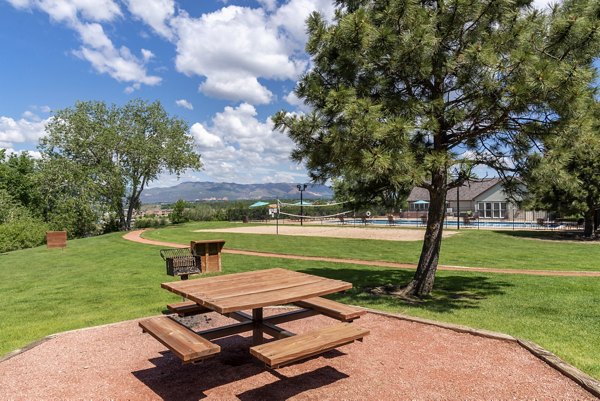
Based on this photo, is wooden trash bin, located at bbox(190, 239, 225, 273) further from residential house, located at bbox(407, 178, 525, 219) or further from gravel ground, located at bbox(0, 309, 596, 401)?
residential house, located at bbox(407, 178, 525, 219)

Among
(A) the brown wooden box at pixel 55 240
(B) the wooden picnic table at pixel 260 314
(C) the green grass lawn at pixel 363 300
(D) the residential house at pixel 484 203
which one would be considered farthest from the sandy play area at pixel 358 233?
(B) the wooden picnic table at pixel 260 314

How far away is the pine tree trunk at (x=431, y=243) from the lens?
7.89 metres

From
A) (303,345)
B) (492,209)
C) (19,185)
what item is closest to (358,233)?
(303,345)

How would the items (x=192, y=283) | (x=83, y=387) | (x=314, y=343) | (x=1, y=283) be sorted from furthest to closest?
1. (x=1, y=283)
2. (x=192, y=283)
3. (x=83, y=387)
4. (x=314, y=343)

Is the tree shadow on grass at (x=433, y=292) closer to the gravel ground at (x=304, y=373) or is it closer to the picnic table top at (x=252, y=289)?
the gravel ground at (x=304, y=373)

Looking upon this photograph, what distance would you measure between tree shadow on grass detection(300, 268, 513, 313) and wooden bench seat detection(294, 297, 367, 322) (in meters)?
2.26

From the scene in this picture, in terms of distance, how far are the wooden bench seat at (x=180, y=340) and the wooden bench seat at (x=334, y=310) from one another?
154cm

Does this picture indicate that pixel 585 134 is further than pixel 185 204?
No

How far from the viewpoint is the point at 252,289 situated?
166 inches

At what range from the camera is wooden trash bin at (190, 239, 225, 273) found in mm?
8234

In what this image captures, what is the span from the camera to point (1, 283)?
33.8ft

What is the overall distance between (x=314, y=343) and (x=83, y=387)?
2357 mm

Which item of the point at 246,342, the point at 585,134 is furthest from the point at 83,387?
the point at 585,134

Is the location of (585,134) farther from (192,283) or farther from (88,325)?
(88,325)
